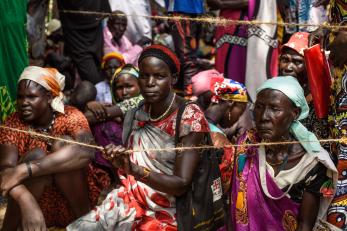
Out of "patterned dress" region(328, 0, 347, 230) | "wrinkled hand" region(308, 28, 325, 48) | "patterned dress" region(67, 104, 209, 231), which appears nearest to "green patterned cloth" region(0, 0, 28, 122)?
"patterned dress" region(67, 104, 209, 231)

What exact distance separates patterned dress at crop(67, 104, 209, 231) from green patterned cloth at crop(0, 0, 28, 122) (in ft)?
4.46

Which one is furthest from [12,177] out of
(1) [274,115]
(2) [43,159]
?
(1) [274,115]

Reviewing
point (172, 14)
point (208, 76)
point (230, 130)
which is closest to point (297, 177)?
point (230, 130)

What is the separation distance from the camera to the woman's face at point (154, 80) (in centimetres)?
349

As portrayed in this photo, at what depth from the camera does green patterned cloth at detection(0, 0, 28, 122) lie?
445 cm

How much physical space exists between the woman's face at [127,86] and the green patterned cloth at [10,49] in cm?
79

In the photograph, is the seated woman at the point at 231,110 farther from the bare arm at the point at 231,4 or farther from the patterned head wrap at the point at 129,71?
the bare arm at the point at 231,4

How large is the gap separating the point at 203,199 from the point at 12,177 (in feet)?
3.80

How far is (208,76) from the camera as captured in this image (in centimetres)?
532

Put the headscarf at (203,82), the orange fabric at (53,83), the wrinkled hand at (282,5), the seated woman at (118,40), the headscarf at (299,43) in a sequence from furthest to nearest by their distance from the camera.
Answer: the seated woman at (118,40), the wrinkled hand at (282,5), the headscarf at (203,82), the headscarf at (299,43), the orange fabric at (53,83)

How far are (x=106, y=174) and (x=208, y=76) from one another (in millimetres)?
1438

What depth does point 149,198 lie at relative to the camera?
3.45 meters

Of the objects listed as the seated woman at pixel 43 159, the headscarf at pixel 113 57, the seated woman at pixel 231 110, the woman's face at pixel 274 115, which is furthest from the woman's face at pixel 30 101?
the headscarf at pixel 113 57

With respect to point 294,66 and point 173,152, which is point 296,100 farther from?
point 294,66
